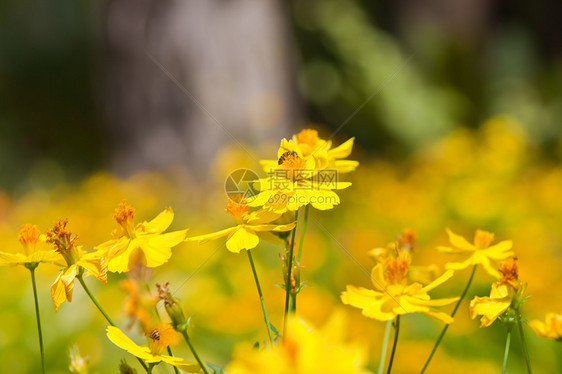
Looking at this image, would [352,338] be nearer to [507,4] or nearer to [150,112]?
[150,112]

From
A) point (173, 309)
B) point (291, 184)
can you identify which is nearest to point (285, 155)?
point (291, 184)

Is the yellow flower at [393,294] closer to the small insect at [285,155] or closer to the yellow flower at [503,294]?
the yellow flower at [503,294]

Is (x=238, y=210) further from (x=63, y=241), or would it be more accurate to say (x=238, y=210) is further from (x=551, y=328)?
(x=551, y=328)

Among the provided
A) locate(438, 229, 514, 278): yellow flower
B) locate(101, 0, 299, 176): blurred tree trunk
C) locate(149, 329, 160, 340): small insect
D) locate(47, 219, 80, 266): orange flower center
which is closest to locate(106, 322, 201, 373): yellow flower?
locate(149, 329, 160, 340): small insect

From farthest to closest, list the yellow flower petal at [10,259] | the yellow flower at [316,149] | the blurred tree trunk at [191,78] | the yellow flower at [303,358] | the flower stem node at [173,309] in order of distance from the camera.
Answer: the blurred tree trunk at [191,78]
the yellow flower at [316,149]
the yellow flower petal at [10,259]
the flower stem node at [173,309]
the yellow flower at [303,358]

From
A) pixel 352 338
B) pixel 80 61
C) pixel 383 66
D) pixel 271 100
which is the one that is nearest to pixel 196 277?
pixel 352 338

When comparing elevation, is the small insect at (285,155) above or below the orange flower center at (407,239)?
above

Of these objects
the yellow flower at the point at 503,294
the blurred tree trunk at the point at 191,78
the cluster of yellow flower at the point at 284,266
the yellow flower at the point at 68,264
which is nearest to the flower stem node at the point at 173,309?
the cluster of yellow flower at the point at 284,266
